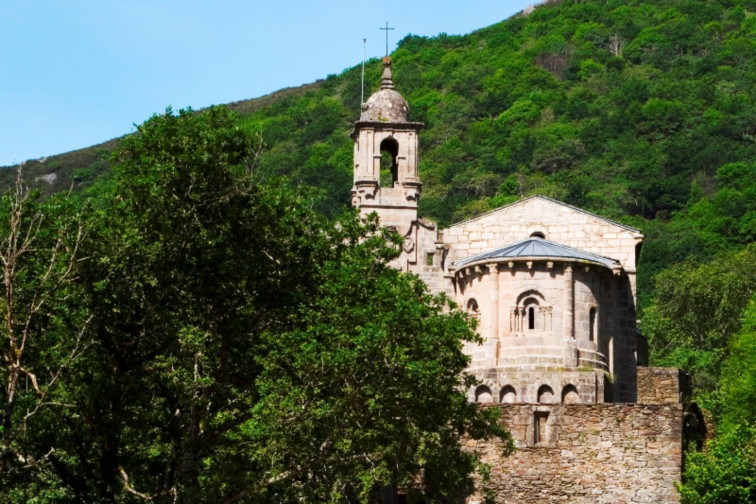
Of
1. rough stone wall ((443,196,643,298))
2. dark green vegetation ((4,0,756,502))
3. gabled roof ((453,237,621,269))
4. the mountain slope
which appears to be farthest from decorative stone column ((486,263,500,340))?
the mountain slope

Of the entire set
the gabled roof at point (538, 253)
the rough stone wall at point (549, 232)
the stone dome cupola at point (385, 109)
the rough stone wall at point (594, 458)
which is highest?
the stone dome cupola at point (385, 109)

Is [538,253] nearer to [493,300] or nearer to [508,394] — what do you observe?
[493,300]

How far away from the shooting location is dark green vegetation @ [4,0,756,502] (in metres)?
117

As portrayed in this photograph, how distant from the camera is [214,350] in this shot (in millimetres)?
37531

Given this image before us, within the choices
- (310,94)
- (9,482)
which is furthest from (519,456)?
(310,94)

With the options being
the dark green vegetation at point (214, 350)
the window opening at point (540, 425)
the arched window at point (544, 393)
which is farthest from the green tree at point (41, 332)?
the arched window at point (544, 393)

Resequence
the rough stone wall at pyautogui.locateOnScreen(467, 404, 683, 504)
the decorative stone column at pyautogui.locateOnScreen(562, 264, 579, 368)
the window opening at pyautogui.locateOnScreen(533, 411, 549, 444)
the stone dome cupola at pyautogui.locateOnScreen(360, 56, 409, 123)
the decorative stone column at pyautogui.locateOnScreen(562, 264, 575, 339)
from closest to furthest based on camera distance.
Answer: the rough stone wall at pyautogui.locateOnScreen(467, 404, 683, 504) < the window opening at pyautogui.locateOnScreen(533, 411, 549, 444) < the decorative stone column at pyautogui.locateOnScreen(562, 264, 579, 368) < the decorative stone column at pyautogui.locateOnScreen(562, 264, 575, 339) < the stone dome cupola at pyautogui.locateOnScreen(360, 56, 409, 123)

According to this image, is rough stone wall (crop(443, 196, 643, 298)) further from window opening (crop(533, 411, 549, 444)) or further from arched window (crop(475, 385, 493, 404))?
window opening (crop(533, 411, 549, 444))

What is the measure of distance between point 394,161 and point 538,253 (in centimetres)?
1038

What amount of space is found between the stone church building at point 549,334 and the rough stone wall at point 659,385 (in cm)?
5

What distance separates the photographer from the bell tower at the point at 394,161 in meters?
62.9

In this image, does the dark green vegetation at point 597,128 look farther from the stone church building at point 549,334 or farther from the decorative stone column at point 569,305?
the decorative stone column at point 569,305

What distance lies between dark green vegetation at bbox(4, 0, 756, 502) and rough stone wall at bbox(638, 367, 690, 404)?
99.4ft

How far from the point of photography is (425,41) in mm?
174000
